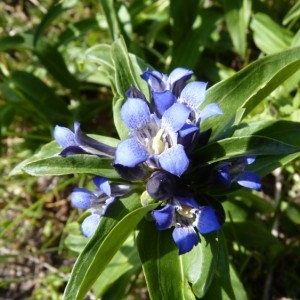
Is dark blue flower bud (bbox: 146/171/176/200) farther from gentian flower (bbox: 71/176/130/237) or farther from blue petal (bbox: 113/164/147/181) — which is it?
gentian flower (bbox: 71/176/130/237)

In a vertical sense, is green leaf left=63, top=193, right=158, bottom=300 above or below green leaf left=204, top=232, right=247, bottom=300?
above

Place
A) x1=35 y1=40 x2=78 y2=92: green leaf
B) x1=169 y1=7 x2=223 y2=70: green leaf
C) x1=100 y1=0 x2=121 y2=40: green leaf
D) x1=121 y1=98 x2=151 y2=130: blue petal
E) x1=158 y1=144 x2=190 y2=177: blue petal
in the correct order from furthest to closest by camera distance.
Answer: x1=35 y1=40 x2=78 y2=92: green leaf → x1=169 y1=7 x2=223 y2=70: green leaf → x1=100 y1=0 x2=121 y2=40: green leaf → x1=121 y1=98 x2=151 y2=130: blue petal → x1=158 y1=144 x2=190 y2=177: blue petal

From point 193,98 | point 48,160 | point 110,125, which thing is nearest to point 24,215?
point 110,125

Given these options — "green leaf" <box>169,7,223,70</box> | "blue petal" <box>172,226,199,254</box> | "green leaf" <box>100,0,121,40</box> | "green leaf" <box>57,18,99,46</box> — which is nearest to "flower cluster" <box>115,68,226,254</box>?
"blue petal" <box>172,226,199,254</box>

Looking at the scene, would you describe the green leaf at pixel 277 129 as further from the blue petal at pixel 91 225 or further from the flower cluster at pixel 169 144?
the blue petal at pixel 91 225

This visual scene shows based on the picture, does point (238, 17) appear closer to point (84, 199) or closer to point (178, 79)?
point (178, 79)

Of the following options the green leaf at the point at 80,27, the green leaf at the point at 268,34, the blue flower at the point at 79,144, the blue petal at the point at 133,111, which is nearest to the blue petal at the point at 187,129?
the blue petal at the point at 133,111
